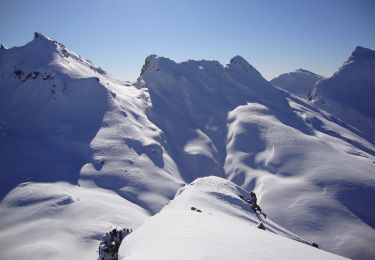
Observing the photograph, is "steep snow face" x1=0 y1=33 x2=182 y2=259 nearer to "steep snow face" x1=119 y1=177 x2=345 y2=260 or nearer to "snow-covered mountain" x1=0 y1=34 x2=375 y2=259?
"snow-covered mountain" x1=0 y1=34 x2=375 y2=259

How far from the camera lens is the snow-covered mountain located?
2825 inches

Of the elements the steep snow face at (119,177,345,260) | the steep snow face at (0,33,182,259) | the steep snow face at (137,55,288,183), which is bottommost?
the steep snow face at (119,177,345,260)

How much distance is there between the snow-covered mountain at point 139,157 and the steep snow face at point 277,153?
0.45 metres

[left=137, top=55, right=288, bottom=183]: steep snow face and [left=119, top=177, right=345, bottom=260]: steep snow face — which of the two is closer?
[left=119, top=177, right=345, bottom=260]: steep snow face

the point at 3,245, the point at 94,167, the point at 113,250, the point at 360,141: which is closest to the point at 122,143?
the point at 94,167

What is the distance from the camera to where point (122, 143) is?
118 m

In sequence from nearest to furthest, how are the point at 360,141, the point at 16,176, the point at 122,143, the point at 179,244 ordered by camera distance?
the point at 179,244 < the point at 16,176 < the point at 122,143 < the point at 360,141

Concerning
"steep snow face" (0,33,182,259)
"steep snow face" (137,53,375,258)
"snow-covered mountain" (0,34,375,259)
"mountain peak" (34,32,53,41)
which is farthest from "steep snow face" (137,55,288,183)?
"mountain peak" (34,32,53,41)

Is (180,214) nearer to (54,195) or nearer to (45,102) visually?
(54,195)

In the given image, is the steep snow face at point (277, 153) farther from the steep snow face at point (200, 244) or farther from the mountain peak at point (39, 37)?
the steep snow face at point (200, 244)

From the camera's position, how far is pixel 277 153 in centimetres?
13150

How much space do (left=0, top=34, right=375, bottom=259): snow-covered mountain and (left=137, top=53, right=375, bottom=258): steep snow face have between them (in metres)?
0.45

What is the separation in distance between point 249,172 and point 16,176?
76.0 m

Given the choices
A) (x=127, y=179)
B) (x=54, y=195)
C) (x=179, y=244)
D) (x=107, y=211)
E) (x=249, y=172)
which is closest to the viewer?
(x=179, y=244)
